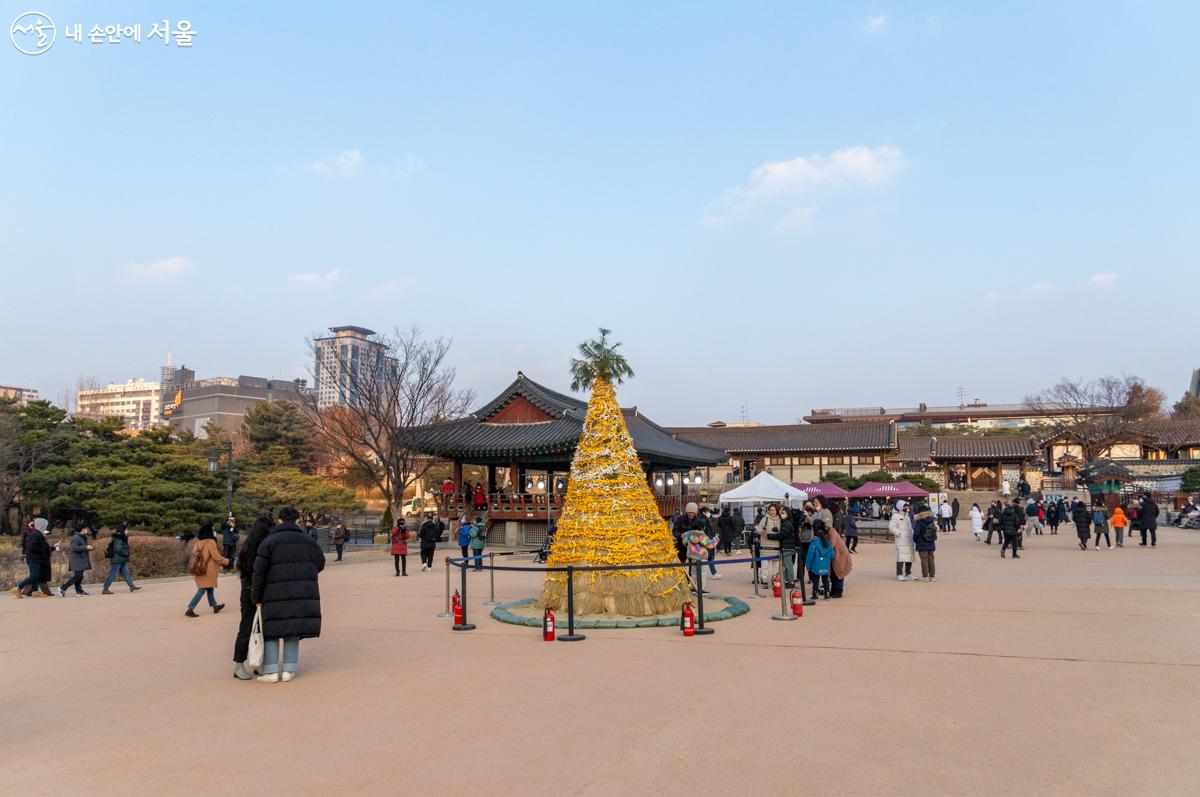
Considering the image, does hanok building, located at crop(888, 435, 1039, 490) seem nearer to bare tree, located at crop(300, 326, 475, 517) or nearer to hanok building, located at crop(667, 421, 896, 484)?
hanok building, located at crop(667, 421, 896, 484)

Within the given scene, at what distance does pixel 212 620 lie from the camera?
11.9 meters

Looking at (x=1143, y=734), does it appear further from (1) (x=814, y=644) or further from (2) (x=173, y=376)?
(2) (x=173, y=376)

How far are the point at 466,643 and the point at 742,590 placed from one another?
693 cm

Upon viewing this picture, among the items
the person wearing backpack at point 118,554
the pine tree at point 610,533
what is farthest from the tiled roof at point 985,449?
the person wearing backpack at point 118,554

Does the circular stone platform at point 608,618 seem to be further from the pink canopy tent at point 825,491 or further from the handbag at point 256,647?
the pink canopy tent at point 825,491

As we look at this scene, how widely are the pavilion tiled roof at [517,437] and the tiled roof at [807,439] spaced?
72.7 feet

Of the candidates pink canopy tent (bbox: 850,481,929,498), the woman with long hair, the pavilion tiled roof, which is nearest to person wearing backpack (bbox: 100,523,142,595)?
the woman with long hair

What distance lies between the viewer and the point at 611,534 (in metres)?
11.1

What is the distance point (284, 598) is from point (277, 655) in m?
0.61

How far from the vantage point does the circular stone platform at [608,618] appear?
10281 mm

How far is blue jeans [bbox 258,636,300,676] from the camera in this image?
7.66 metres

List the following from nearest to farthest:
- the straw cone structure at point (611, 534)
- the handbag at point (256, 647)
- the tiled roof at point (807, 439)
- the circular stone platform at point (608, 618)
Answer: the handbag at point (256, 647)
the circular stone platform at point (608, 618)
the straw cone structure at point (611, 534)
the tiled roof at point (807, 439)

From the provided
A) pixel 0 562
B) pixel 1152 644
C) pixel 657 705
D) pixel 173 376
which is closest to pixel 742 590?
pixel 1152 644

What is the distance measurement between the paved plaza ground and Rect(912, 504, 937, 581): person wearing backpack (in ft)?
12.9
